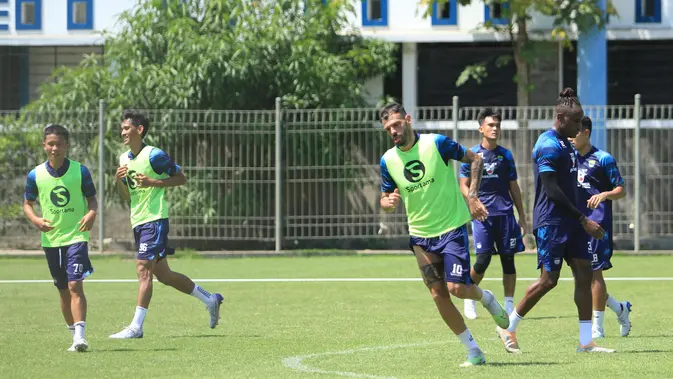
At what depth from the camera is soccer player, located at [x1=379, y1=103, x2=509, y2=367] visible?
9461 mm

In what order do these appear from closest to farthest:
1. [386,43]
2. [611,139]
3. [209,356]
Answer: [209,356] → [611,139] → [386,43]

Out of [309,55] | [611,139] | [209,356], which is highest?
[309,55]

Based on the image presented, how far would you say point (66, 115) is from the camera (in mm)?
22641

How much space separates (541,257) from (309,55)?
13.6 m

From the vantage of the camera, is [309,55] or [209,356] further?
[309,55]

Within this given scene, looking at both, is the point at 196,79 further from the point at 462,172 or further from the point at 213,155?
the point at 462,172

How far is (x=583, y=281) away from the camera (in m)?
10.1

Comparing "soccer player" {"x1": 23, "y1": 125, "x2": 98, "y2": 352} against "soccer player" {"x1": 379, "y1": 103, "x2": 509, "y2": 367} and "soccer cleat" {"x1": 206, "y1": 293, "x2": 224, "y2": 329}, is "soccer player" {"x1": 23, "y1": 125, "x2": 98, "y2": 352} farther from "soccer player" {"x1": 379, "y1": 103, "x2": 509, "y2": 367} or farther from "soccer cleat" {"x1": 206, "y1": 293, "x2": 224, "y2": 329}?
"soccer player" {"x1": 379, "y1": 103, "x2": 509, "y2": 367}

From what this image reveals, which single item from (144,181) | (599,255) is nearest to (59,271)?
(144,181)

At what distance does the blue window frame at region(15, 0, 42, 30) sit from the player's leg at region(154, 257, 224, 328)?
15.3 meters

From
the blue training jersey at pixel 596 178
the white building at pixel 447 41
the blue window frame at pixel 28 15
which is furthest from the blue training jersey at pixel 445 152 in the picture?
the blue window frame at pixel 28 15

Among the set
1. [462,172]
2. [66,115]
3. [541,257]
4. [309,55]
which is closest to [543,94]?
[309,55]

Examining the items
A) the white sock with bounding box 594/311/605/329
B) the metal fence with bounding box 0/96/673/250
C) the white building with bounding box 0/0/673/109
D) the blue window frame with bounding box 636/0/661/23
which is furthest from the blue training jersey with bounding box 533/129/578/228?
the blue window frame with bounding box 636/0/661/23

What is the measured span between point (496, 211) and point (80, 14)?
15033 mm
